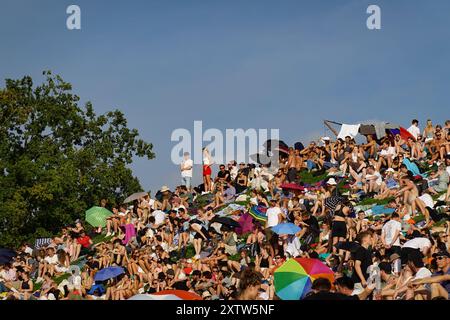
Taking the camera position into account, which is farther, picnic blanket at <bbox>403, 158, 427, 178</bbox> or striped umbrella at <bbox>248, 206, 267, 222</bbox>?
picnic blanket at <bbox>403, 158, 427, 178</bbox>

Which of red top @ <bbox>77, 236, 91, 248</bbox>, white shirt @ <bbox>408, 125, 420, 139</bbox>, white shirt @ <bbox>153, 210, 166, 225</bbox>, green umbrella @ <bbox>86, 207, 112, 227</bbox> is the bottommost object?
red top @ <bbox>77, 236, 91, 248</bbox>

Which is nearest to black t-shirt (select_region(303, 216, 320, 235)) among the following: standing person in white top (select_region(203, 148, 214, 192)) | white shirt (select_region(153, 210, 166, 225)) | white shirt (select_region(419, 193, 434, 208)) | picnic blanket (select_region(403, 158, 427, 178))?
white shirt (select_region(419, 193, 434, 208))

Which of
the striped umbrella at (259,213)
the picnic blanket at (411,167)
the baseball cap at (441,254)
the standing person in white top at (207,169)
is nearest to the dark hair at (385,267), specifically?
the baseball cap at (441,254)

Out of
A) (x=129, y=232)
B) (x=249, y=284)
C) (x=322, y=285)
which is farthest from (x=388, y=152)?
(x=249, y=284)

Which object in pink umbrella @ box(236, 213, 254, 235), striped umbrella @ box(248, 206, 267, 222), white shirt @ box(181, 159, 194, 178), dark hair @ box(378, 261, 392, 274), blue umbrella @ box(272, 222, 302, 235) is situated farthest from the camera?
white shirt @ box(181, 159, 194, 178)

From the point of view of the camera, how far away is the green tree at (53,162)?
1538 inches

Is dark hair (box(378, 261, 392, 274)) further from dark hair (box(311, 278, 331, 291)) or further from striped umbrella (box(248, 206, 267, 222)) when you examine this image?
striped umbrella (box(248, 206, 267, 222))

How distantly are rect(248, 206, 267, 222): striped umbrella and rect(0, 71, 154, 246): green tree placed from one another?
743 inches

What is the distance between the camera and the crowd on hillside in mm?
15281

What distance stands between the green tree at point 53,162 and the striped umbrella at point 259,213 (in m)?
18.9

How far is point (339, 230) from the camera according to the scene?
58.1ft

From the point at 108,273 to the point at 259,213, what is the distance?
446 cm

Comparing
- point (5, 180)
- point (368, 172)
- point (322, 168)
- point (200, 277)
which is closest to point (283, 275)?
point (200, 277)
